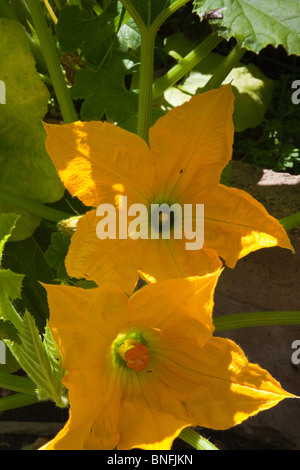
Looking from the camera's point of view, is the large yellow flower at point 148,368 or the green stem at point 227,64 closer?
the large yellow flower at point 148,368

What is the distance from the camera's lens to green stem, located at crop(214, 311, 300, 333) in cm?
155

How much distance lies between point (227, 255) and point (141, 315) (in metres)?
0.26

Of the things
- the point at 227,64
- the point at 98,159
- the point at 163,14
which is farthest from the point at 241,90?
the point at 98,159

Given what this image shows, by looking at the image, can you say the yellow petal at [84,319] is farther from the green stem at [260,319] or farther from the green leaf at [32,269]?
the green leaf at [32,269]

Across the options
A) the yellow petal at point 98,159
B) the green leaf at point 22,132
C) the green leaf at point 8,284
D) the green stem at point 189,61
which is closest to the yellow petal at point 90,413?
the green leaf at point 8,284

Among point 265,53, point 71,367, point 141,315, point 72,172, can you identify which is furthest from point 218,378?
point 265,53

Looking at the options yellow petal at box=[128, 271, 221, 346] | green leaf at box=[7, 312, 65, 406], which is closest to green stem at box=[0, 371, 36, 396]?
green leaf at box=[7, 312, 65, 406]

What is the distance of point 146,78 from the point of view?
154 centimetres

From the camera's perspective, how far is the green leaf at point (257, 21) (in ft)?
4.65

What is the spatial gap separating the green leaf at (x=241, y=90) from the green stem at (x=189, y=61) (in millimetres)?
174

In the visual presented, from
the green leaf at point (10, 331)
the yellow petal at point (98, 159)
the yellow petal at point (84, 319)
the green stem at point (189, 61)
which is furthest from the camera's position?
the green stem at point (189, 61)

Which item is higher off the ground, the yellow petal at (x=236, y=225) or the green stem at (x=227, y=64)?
the green stem at (x=227, y=64)

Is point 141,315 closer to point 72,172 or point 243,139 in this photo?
point 72,172

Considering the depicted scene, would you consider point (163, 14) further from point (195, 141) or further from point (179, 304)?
point (179, 304)
